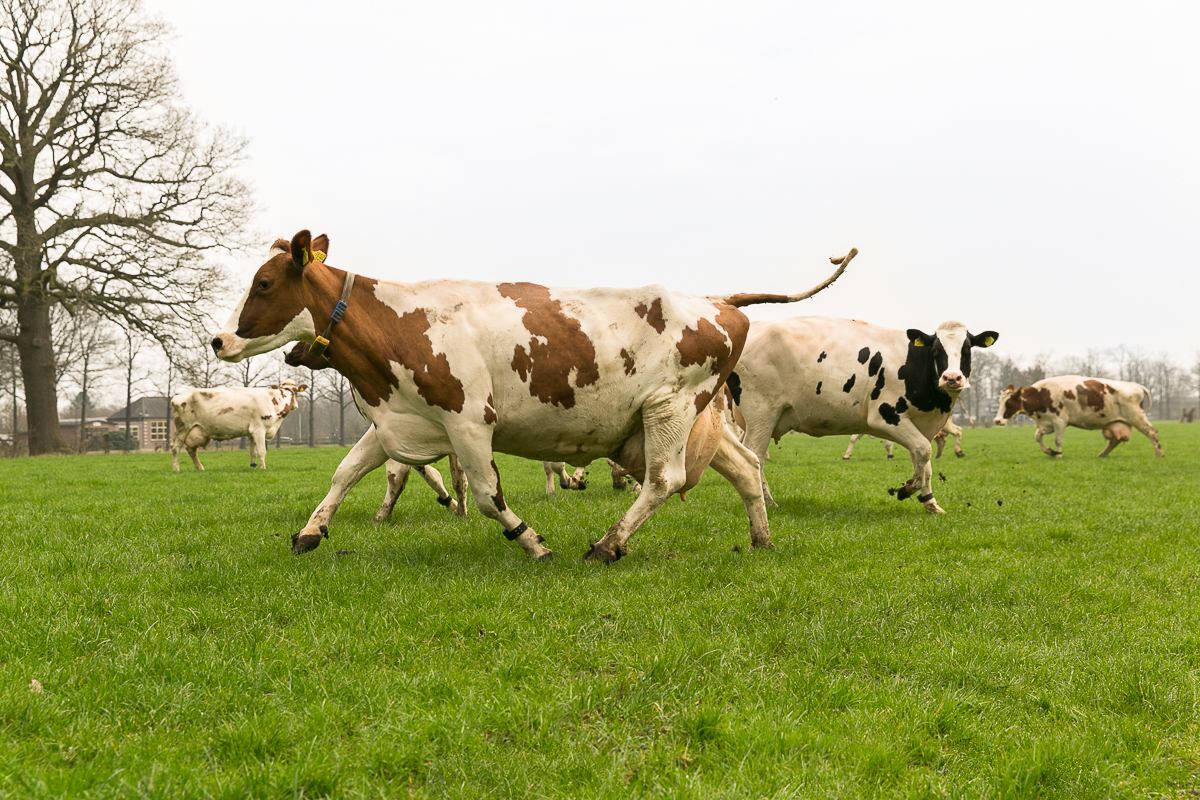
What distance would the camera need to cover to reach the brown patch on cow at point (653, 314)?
6.01 m

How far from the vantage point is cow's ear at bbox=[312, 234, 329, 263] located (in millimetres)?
5902

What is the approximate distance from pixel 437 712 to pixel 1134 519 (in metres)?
8.03

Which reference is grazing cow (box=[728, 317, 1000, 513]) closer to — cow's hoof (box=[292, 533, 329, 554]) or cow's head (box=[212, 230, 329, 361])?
cow's hoof (box=[292, 533, 329, 554])

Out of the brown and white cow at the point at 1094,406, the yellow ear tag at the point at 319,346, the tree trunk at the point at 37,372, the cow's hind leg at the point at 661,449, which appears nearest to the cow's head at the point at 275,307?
the yellow ear tag at the point at 319,346

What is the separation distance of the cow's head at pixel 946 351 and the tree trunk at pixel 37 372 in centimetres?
2813

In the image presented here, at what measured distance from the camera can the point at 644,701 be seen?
10.4ft

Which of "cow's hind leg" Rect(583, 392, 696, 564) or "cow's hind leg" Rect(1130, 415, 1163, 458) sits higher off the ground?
"cow's hind leg" Rect(583, 392, 696, 564)

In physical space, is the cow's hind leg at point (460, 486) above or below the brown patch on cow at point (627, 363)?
below

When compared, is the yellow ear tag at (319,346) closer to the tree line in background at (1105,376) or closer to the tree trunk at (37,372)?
the tree trunk at (37,372)

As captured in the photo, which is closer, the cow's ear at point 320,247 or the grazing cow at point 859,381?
the cow's ear at point 320,247

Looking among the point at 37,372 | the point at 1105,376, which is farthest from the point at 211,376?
the point at 1105,376

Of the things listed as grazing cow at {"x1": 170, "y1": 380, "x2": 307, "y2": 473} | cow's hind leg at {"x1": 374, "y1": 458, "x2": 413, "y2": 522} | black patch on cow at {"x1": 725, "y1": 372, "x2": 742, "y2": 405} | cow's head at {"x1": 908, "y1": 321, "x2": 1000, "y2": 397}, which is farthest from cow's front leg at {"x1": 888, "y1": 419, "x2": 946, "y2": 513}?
grazing cow at {"x1": 170, "y1": 380, "x2": 307, "y2": 473}

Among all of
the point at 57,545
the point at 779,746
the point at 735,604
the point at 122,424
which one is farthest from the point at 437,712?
the point at 122,424

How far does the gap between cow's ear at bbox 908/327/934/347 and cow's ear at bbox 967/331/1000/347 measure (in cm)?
48
